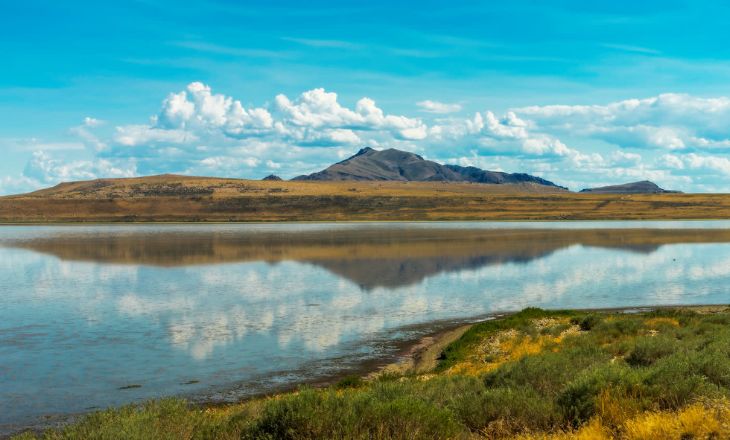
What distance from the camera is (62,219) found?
168000 mm

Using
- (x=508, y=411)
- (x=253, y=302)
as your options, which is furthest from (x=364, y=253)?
(x=508, y=411)

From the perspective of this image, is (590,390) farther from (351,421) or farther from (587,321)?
(587,321)

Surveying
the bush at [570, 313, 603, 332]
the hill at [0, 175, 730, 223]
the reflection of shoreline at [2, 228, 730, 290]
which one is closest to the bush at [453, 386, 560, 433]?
the bush at [570, 313, 603, 332]

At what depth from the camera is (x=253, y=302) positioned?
33031 mm

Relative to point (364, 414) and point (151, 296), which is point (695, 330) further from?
point (151, 296)

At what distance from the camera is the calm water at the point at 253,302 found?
18844mm

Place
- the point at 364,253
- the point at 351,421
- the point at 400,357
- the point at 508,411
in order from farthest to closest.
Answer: the point at 364,253, the point at 400,357, the point at 508,411, the point at 351,421

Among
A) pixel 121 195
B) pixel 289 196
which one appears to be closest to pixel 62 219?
pixel 121 195

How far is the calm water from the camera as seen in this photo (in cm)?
1884

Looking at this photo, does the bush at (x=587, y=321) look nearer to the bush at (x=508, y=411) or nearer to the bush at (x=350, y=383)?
the bush at (x=350, y=383)

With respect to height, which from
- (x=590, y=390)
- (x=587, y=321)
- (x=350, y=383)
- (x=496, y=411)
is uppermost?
(x=590, y=390)

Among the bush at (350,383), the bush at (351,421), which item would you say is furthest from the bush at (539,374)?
the bush at (350,383)

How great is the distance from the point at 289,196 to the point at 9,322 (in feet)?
512

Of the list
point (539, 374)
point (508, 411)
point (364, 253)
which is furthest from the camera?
point (364, 253)
